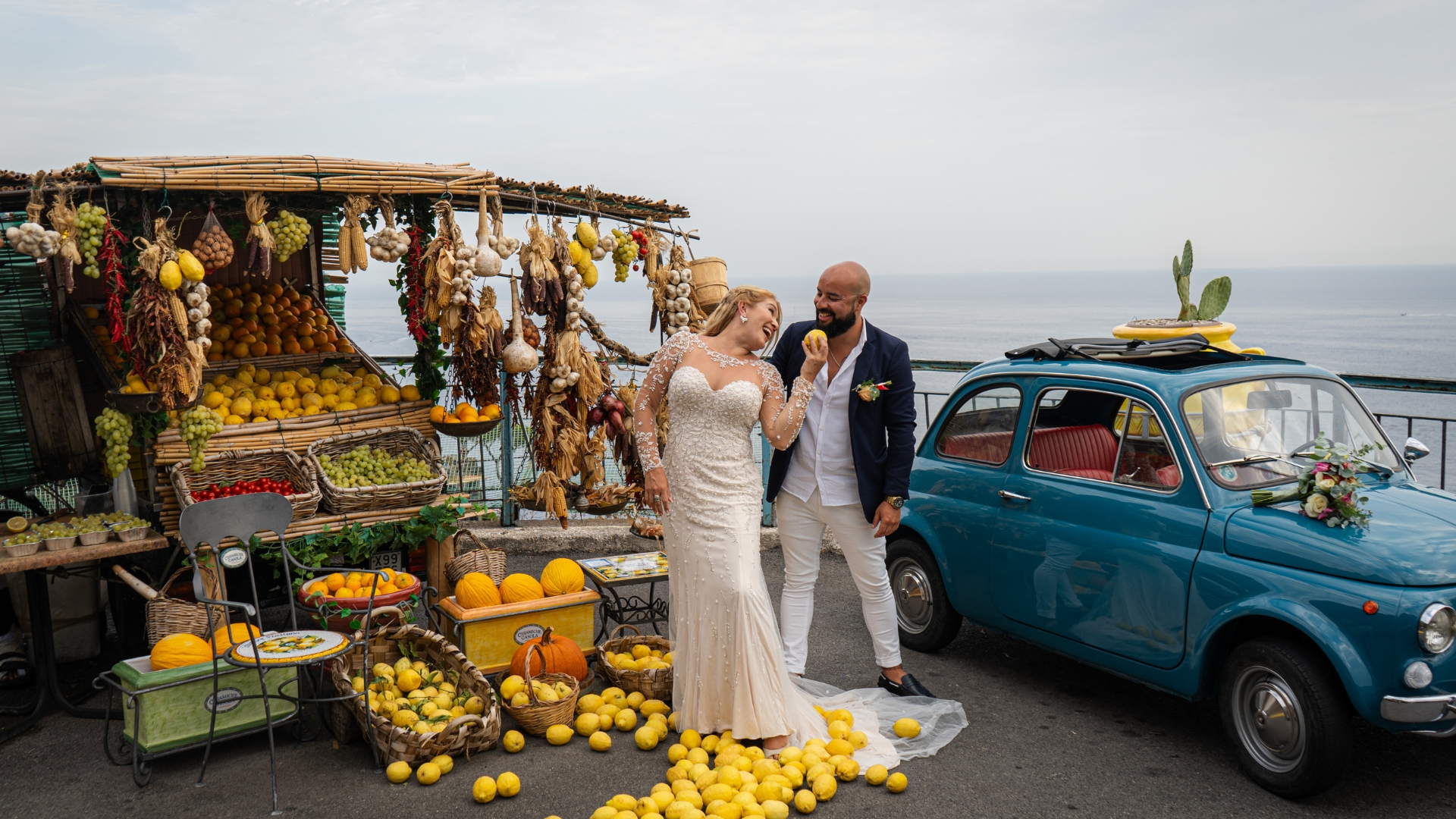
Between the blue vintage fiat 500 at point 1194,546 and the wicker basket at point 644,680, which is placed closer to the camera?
the blue vintage fiat 500 at point 1194,546

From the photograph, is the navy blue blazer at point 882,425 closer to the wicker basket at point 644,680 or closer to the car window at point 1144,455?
the car window at point 1144,455

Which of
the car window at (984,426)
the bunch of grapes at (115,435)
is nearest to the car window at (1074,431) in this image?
the car window at (984,426)

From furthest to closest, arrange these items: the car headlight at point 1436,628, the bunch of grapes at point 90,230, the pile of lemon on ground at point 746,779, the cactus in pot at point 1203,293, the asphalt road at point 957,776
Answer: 1. the cactus in pot at point 1203,293
2. the bunch of grapes at point 90,230
3. the asphalt road at point 957,776
4. the pile of lemon on ground at point 746,779
5. the car headlight at point 1436,628

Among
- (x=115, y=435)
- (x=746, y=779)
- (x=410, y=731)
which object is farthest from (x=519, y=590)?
(x=115, y=435)

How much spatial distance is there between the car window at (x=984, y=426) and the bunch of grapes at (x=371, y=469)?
3305 mm

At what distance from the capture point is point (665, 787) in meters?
3.88

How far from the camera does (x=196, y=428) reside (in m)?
5.65

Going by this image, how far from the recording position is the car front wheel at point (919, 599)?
5.64m

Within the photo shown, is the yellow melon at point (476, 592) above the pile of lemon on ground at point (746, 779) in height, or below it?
above

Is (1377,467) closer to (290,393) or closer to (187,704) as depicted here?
(187,704)

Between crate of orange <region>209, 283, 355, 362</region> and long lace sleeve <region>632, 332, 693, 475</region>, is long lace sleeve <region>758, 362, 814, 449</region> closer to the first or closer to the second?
long lace sleeve <region>632, 332, 693, 475</region>

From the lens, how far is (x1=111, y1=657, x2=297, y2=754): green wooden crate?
437cm

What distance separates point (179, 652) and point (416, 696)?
115cm

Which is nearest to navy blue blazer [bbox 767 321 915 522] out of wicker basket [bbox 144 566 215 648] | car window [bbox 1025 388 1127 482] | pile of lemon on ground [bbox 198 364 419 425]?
car window [bbox 1025 388 1127 482]
